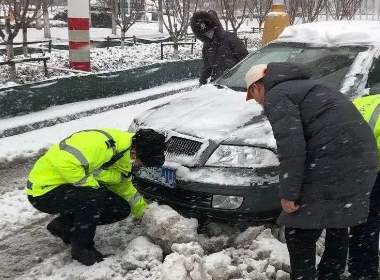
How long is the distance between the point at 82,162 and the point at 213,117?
125 centimetres

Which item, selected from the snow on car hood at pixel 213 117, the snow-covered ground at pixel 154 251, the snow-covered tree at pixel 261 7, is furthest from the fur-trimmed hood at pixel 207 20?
the snow-covered tree at pixel 261 7

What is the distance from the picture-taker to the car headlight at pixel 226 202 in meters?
3.33

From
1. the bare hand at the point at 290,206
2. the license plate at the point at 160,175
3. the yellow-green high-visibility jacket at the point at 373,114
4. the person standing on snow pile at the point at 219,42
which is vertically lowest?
the license plate at the point at 160,175

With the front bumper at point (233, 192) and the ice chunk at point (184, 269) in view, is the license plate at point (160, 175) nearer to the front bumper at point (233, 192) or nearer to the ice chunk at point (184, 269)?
the front bumper at point (233, 192)

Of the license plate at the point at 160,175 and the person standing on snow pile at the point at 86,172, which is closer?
the person standing on snow pile at the point at 86,172

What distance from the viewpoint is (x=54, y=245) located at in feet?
11.9

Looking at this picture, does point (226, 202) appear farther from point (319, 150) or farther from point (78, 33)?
point (78, 33)

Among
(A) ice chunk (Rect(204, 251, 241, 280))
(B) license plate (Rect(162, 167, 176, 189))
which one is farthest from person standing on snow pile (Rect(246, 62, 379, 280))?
(B) license plate (Rect(162, 167, 176, 189))

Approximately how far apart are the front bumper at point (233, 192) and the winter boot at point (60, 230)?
2.87ft

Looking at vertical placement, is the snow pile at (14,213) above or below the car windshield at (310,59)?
below

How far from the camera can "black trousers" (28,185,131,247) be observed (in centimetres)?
316

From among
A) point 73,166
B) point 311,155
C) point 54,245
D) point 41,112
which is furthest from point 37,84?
point 311,155

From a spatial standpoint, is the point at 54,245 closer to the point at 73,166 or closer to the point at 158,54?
the point at 73,166

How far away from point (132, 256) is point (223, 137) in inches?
42.8
